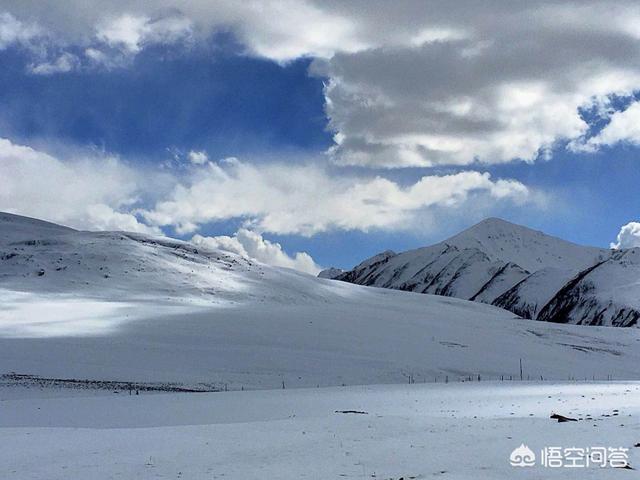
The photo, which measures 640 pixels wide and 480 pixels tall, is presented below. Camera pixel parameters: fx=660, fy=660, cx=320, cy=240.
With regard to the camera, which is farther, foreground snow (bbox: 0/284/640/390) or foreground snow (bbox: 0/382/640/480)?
foreground snow (bbox: 0/284/640/390)

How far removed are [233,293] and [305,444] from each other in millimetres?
68395

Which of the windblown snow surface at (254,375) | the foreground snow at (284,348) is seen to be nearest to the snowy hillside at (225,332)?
the foreground snow at (284,348)

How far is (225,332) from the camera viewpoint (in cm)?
5319

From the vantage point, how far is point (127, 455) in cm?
1491

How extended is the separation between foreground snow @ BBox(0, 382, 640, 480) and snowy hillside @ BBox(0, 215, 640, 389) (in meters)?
13.2

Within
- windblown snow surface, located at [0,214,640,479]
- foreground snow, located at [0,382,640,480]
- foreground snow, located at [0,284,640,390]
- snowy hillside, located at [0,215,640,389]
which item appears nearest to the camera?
foreground snow, located at [0,382,640,480]

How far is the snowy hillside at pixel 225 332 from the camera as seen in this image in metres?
41.7

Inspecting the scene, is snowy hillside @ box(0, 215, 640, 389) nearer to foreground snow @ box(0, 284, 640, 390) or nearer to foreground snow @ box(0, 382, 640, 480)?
foreground snow @ box(0, 284, 640, 390)

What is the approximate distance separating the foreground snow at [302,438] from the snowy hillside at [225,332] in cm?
1318

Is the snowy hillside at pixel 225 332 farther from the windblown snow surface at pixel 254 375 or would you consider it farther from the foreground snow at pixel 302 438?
the foreground snow at pixel 302 438

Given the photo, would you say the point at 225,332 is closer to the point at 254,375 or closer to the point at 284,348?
the point at 284,348

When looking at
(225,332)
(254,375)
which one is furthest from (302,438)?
(225,332)

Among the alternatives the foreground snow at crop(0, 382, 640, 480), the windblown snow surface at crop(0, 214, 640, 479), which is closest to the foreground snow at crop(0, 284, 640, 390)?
the windblown snow surface at crop(0, 214, 640, 479)

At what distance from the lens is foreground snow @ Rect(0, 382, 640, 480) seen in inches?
516
